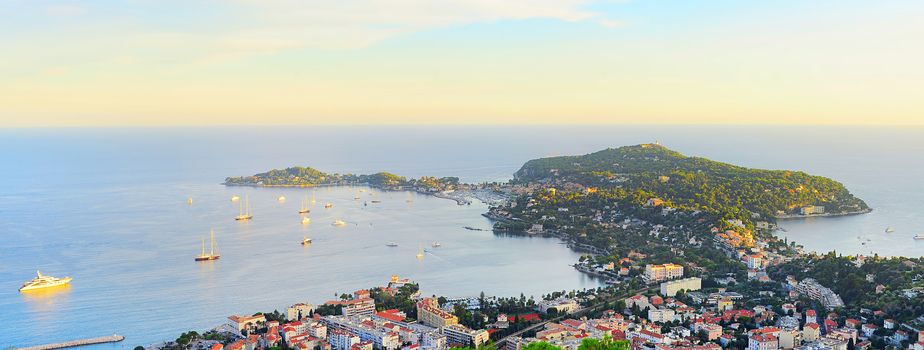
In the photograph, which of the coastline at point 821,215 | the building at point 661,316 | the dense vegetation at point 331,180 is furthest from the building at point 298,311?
the dense vegetation at point 331,180

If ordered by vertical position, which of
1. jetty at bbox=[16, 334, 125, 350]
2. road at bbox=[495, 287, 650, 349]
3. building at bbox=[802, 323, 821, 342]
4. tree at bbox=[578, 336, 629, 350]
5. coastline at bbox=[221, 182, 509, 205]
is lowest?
jetty at bbox=[16, 334, 125, 350]

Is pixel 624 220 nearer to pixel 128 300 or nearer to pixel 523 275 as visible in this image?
pixel 523 275

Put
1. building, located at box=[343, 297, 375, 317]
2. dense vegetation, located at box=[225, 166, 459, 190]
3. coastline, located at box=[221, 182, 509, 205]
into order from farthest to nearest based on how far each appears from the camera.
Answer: dense vegetation, located at box=[225, 166, 459, 190] < coastline, located at box=[221, 182, 509, 205] < building, located at box=[343, 297, 375, 317]

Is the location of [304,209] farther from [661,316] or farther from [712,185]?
[661,316]

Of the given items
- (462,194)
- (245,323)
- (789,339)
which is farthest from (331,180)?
(789,339)

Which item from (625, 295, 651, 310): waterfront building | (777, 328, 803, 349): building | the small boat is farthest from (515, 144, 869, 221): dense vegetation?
the small boat

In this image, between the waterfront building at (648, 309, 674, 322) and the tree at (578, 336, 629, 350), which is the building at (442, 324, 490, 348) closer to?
the waterfront building at (648, 309, 674, 322)

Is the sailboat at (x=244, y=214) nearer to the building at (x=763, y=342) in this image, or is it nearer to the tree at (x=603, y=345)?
the building at (x=763, y=342)
